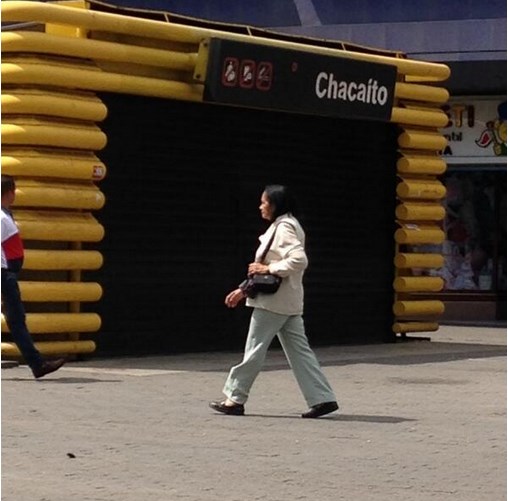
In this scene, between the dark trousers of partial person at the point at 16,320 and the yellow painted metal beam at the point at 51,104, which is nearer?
the dark trousers of partial person at the point at 16,320

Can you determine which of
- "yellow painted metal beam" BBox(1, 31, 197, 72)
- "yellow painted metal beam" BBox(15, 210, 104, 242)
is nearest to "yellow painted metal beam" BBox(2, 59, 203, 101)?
"yellow painted metal beam" BBox(1, 31, 197, 72)

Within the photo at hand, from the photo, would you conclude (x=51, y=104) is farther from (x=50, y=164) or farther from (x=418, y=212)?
(x=418, y=212)

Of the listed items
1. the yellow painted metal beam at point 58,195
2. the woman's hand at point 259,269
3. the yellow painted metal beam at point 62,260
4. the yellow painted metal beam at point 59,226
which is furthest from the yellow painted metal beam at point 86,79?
the woman's hand at point 259,269

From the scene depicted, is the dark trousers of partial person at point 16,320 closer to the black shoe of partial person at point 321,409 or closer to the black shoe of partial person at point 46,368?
the black shoe of partial person at point 46,368

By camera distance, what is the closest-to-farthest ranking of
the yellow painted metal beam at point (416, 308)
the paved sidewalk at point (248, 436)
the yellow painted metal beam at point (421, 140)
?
the paved sidewalk at point (248, 436)
the yellow painted metal beam at point (421, 140)
the yellow painted metal beam at point (416, 308)

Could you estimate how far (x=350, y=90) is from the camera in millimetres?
19703

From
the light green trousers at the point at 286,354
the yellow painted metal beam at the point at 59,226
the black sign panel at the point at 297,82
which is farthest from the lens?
the black sign panel at the point at 297,82

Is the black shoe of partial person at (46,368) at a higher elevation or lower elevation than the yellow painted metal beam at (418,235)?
lower

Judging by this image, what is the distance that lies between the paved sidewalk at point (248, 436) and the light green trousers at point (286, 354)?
196 millimetres

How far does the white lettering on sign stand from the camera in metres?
19.2

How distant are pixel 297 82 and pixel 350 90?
1.06 m

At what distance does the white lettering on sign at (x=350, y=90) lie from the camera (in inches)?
758

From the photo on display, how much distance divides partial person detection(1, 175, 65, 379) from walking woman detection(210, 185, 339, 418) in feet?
8.36

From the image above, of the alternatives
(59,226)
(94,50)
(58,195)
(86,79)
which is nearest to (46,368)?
(59,226)
